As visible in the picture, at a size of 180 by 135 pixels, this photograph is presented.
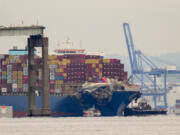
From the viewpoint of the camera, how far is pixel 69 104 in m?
172

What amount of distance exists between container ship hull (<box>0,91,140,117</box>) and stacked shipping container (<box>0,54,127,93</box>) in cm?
272

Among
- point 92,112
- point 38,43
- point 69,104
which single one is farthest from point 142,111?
point 38,43

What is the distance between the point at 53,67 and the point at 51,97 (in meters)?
6.68

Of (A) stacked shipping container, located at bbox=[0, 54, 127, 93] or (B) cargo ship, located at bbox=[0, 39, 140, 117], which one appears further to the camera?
(A) stacked shipping container, located at bbox=[0, 54, 127, 93]

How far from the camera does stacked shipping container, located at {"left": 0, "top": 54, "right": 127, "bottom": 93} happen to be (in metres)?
171

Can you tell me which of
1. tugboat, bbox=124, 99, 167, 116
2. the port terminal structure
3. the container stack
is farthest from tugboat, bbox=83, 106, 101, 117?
the port terminal structure

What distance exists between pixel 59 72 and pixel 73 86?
4399 mm

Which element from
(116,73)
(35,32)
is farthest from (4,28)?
(116,73)

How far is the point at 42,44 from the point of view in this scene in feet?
477

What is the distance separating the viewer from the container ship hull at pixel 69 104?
171m

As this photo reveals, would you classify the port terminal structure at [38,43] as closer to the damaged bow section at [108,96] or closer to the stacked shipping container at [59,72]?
the damaged bow section at [108,96]
